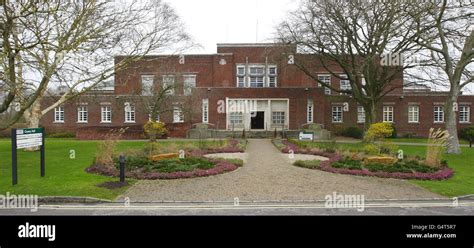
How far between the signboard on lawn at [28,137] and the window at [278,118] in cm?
2841

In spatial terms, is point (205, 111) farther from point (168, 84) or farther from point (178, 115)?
point (168, 84)

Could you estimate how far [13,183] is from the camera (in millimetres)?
9430

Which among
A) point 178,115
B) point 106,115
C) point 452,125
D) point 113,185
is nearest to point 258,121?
point 178,115

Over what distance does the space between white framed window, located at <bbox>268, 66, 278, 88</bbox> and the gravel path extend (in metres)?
29.4

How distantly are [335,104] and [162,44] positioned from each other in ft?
82.1

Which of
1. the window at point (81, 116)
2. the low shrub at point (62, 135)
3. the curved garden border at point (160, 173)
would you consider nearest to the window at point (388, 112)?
the curved garden border at point (160, 173)

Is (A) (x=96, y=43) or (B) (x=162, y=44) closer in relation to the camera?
(A) (x=96, y=43)

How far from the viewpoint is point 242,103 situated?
36188 mm

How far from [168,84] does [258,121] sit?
41.3 ft

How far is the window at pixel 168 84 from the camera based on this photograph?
2874 centimetres

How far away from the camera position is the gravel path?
27.7 ft

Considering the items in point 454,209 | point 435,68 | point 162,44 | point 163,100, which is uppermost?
point 162,44
